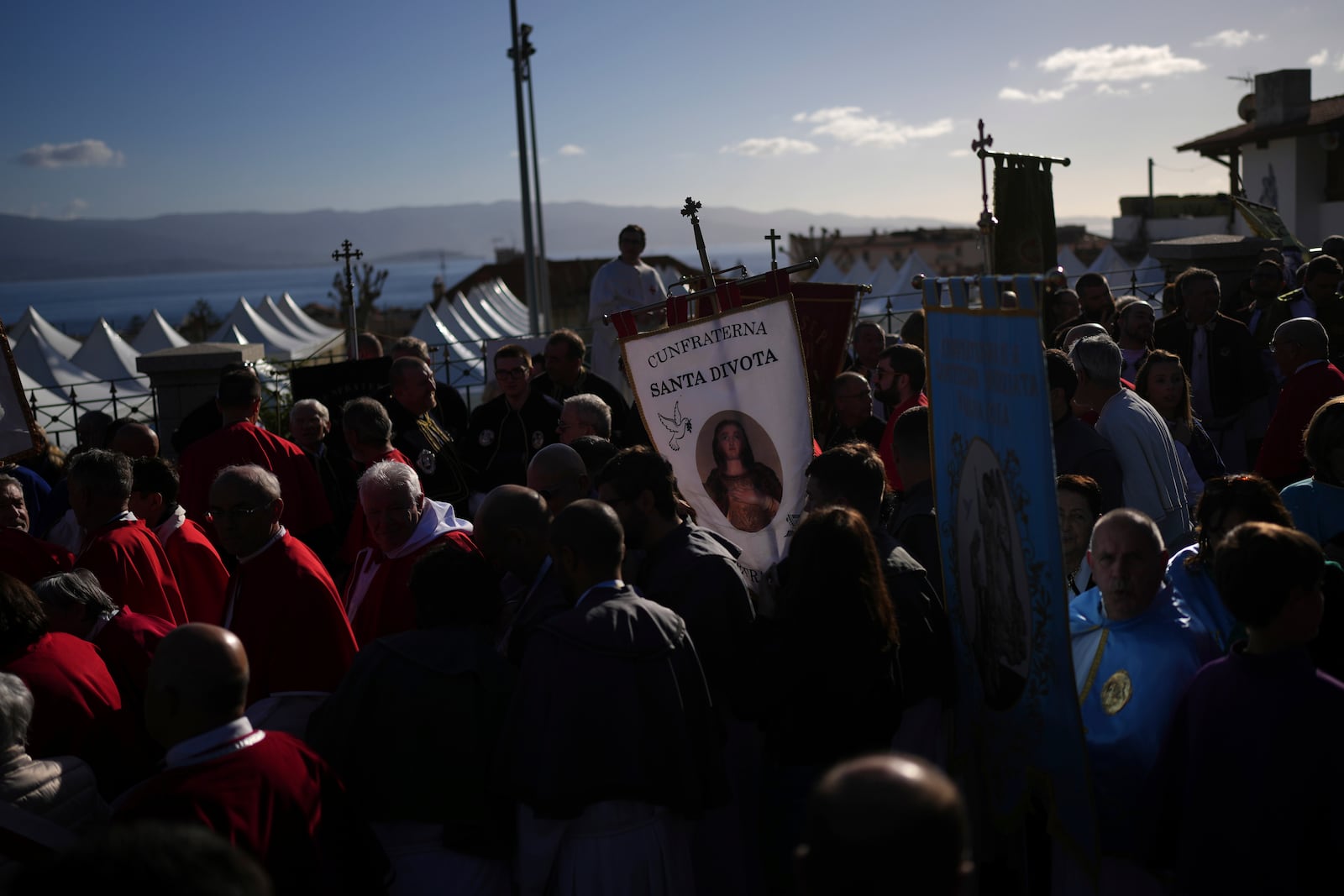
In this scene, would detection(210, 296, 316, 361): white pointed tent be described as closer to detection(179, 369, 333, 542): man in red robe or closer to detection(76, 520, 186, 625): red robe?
detection(179, 369, 333, 542): man in red robe

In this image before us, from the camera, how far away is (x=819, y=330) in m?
7.24

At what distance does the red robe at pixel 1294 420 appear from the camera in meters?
6.29

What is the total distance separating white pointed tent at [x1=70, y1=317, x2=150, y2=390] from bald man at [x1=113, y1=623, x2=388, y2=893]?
24.8m

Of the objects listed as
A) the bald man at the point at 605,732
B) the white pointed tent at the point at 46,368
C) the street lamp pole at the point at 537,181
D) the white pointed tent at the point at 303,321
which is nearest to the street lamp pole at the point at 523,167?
the street lamp pole at the point at 537,181

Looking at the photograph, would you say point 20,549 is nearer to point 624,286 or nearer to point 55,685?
point 55,685

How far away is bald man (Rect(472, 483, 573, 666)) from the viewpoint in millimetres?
4121

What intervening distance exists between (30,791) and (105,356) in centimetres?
2554

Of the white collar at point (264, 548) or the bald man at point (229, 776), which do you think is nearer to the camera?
the bald man at point (229, 776)

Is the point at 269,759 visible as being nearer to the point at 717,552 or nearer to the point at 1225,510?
the point at 717,552

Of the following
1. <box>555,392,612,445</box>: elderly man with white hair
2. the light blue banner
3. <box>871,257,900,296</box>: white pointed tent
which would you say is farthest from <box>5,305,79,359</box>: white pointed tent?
the light blue banner

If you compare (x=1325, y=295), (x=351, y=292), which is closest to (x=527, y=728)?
(x=351, y=292)

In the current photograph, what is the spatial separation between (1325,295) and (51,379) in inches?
895

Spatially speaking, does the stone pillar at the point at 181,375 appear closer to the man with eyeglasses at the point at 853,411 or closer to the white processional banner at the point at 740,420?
the white processional banner at the point at 740,420

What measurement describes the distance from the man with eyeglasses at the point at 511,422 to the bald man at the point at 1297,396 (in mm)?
4245
